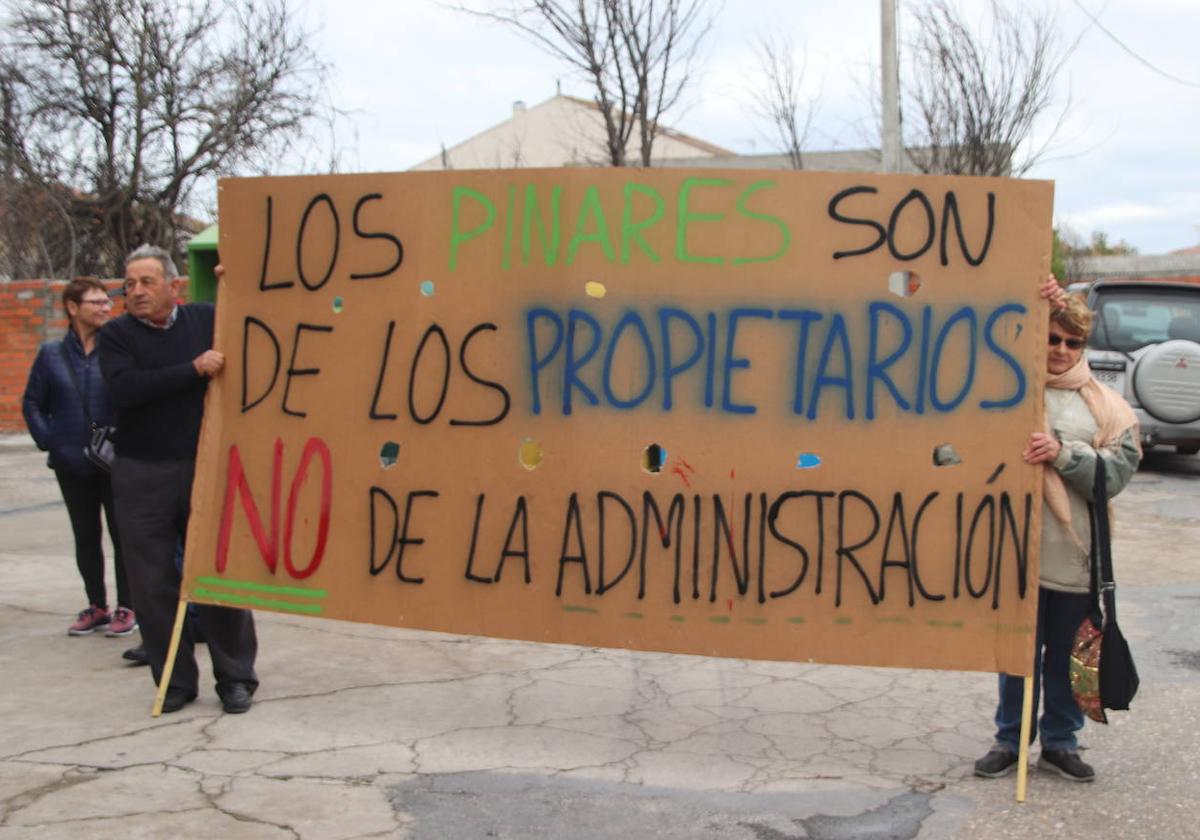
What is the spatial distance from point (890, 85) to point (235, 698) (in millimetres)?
12262

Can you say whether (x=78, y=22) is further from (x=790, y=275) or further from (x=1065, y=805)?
(x=1065, y=805)

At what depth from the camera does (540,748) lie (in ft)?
15.0

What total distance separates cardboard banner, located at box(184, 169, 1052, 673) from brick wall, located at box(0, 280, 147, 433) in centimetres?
1288

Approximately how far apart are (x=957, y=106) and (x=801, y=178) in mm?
17761

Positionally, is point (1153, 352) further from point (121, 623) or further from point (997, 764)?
point (121, 623)

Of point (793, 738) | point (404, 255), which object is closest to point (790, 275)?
point (404, 255)

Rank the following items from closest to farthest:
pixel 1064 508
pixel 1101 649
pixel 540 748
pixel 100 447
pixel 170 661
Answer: pixel 1101 649
pixel 1064 508
pixel 540 748
pixel 170 661
pixel 100 447

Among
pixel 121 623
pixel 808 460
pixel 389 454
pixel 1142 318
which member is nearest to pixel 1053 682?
pixel 808 460

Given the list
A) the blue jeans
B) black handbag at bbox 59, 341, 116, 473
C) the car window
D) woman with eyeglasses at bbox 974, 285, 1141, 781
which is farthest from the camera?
the car window

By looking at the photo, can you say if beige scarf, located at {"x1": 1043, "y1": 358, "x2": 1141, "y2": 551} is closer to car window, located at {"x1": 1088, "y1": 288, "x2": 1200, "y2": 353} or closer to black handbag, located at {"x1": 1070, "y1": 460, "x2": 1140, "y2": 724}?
black handbag, located at {"x1": 1070, "y1": 460, "x2": 1140, "y2": 724}

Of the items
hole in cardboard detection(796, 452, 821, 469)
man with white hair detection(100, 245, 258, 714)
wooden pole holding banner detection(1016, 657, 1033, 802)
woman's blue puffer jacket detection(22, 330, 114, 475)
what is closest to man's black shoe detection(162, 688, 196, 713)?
man with white hair detection(100, 245, 258, 714)

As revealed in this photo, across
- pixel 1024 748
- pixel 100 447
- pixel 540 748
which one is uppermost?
pixel 100 447

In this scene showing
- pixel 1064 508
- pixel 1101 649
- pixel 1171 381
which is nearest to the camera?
pixel 1101 649

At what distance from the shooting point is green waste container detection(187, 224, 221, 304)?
375 inches
